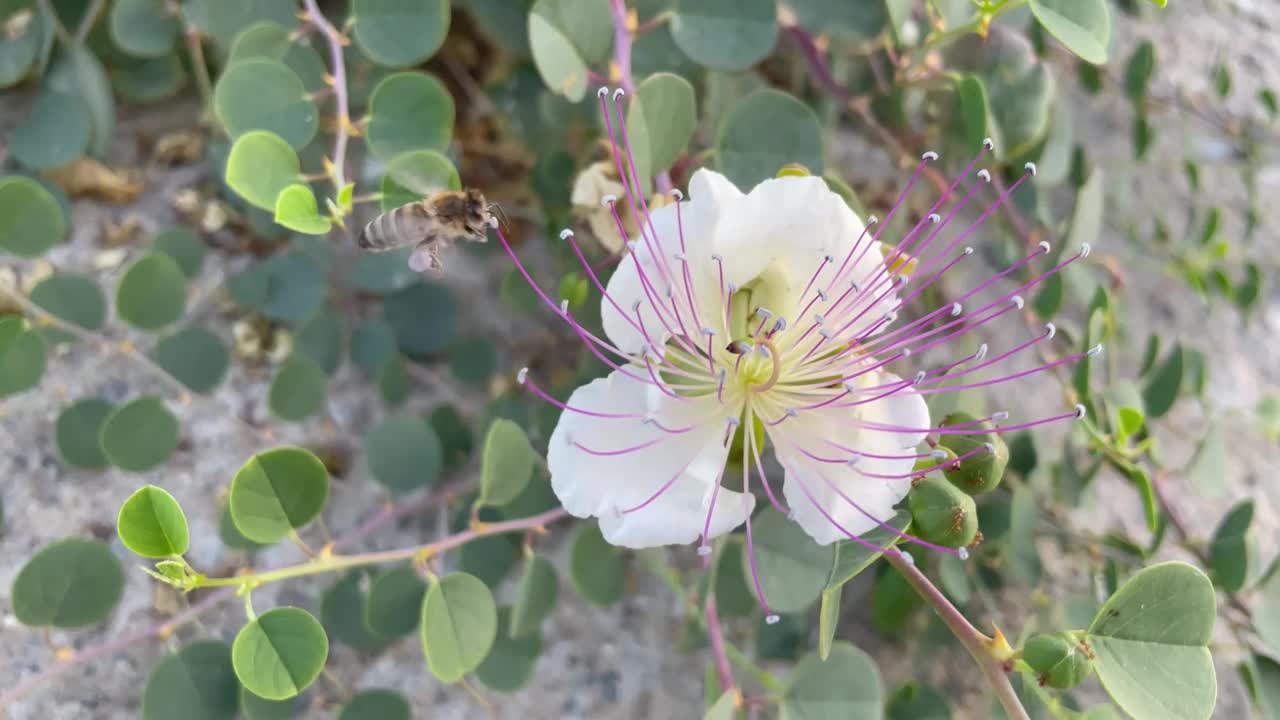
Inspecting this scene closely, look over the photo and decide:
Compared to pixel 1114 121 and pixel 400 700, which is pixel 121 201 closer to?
pixel 400 700

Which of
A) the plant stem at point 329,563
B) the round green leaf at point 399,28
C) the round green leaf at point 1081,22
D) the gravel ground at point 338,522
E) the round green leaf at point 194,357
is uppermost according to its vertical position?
the round green leaf at point 1081,22

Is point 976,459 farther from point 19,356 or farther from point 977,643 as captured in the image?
point 19,356

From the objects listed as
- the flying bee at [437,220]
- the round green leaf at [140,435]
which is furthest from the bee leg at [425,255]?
the round green leaf at [140,435]

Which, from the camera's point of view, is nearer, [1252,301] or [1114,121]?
[1252,301]

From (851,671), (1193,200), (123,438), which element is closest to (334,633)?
(123,438)

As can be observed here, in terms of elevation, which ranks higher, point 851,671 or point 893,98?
point 893,98

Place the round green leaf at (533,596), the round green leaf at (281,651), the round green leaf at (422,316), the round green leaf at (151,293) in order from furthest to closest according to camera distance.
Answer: the round green leaf at (422,316) < the round green leaf at (151,293) < the round green leaf at (533,596) < the round green leaf at (281,651)

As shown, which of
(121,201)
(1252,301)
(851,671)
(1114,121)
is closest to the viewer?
(851,671)

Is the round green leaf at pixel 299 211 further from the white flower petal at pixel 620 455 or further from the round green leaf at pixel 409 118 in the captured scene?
the white flower petal at pixel 620 455
